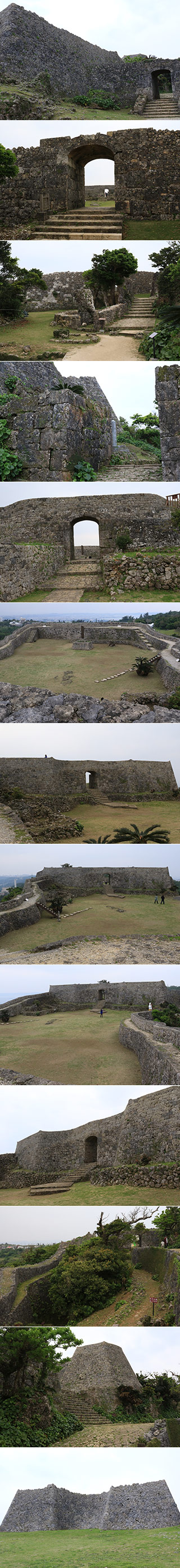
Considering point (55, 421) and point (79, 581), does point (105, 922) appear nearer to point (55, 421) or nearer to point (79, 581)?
point (79, 581)

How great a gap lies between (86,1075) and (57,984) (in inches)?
25.8

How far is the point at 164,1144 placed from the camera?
1002 cm

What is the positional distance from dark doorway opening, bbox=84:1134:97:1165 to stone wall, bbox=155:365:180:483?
4.34 meters

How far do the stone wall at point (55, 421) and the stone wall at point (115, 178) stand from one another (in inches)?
37.8

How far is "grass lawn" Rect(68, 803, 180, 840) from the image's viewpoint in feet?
32.8

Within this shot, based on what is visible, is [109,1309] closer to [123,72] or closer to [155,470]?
[155,470]

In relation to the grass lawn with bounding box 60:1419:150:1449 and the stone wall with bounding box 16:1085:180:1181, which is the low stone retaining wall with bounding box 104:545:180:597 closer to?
the stone wall with bounding box 16:1085:180:1181

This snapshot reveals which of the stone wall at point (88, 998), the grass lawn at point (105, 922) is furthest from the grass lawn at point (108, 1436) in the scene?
the grass lawn at point (105, 922)

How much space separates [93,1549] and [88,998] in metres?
3.47

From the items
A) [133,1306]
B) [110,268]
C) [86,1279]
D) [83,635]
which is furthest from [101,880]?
[110,268]

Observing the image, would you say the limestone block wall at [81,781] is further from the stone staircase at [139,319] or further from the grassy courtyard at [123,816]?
the stone staircase at [139,319]

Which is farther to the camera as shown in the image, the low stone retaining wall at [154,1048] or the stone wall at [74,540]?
the low stone retaining wall at [154,1048]

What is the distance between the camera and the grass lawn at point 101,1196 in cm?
995

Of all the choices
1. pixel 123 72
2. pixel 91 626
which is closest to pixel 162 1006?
pixel 91 626
